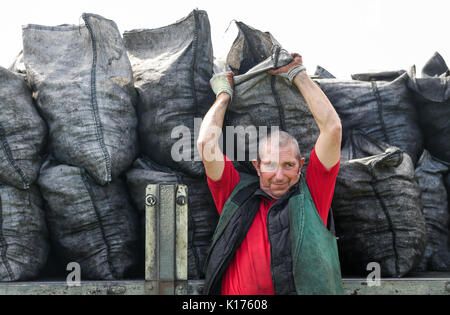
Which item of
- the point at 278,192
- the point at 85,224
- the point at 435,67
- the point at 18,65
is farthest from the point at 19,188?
the point at 435,67

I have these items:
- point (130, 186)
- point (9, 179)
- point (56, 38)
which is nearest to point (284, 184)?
point (130, 186)

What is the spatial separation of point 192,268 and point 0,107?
1224mm

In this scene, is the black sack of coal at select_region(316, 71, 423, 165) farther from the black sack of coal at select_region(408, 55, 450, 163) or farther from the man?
the man

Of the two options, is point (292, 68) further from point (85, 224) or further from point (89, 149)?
point (85, 224)

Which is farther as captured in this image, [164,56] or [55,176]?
[164,56]

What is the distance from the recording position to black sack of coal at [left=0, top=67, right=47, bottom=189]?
238cm

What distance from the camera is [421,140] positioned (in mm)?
2918

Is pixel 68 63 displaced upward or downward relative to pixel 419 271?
upward

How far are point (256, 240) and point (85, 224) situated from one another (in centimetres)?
91

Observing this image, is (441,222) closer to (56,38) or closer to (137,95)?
(137,95)

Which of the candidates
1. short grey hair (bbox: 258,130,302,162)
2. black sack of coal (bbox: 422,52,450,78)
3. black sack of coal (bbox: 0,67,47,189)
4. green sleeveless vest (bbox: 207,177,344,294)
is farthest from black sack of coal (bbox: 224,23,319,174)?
black sack of coal (bbox: 422,52,450,78)

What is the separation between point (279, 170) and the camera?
2.19m

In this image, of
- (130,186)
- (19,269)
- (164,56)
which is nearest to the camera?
(19,269)

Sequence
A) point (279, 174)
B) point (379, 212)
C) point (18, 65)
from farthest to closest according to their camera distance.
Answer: point (18, 65) → point (379, 212) → point (279, 174)
